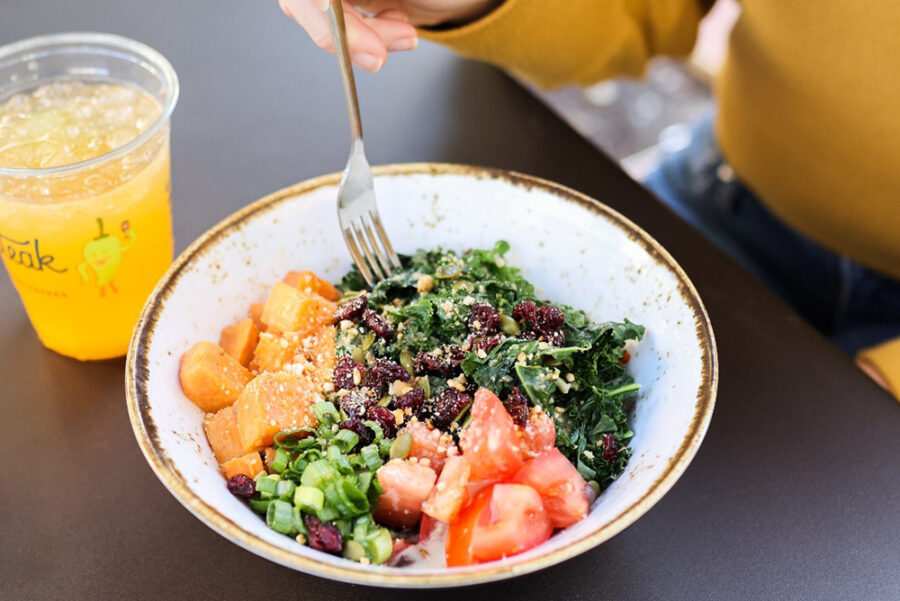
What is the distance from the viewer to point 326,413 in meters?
1.40

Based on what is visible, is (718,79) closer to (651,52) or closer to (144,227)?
(651,52)

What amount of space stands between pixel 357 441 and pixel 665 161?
1.93 m

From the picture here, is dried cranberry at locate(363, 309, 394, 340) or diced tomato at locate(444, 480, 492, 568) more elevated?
dried cranberry at locate(363, 309, 394, 340)

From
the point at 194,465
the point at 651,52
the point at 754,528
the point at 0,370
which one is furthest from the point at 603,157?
the point at 0,370

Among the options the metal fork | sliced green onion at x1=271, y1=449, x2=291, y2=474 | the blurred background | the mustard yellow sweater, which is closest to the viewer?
sliced green onion at x1=271, y1=449, x2=291, y2=474

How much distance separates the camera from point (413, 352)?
155 centimetres

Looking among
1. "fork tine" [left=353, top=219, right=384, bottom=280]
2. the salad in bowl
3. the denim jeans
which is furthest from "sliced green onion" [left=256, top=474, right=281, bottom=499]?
the denim jeans

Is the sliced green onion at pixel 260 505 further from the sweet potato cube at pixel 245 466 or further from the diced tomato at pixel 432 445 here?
the diced tomato at pixel 432 445

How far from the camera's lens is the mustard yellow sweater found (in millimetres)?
2004

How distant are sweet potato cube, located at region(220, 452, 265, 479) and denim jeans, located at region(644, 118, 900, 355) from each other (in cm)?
174

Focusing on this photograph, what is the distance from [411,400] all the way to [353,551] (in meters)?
0.30

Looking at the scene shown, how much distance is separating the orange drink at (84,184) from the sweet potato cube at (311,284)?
12.0 inches

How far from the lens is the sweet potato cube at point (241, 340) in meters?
1.57

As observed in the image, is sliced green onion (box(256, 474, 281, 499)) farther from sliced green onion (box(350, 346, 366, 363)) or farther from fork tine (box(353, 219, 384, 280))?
fork tine (box(353, 219, 384, 280))
